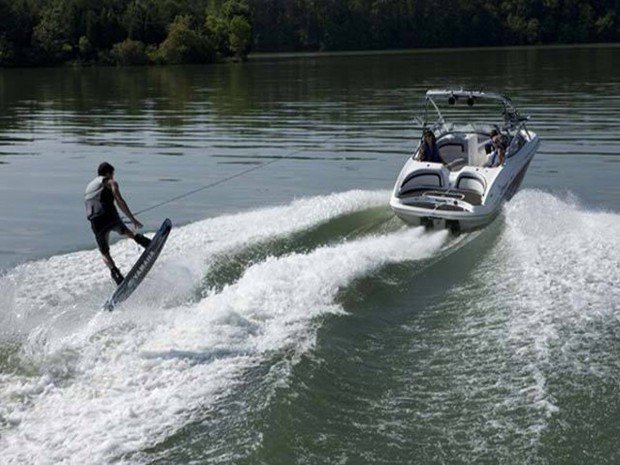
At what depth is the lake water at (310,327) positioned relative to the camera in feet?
30.4

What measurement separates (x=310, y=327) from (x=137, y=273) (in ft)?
9.72

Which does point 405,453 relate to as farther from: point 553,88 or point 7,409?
point 553,88

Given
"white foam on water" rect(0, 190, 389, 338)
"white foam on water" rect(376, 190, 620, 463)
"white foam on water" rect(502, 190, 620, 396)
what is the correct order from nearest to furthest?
"white foam on water" rect(376, 190, 620, 463) < "white foam on water" rect(502, 190, 620, 396) < "white foam on water" rect(0, 190, 389, 338)

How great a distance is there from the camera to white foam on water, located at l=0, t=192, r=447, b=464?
9.21 metres

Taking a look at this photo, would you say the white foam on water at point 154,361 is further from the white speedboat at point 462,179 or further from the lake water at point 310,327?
the white speedboat at point 462,179

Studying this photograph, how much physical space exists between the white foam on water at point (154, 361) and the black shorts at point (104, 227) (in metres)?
1.40

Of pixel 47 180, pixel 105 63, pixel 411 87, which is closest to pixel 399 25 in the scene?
pixel 105 63

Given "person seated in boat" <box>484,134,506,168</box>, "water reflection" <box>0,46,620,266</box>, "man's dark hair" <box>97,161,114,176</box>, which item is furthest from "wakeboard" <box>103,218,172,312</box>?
"person seated in boat" <box>484,134,506,168</box>

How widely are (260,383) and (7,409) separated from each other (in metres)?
2.75

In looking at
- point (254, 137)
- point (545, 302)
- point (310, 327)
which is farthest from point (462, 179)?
point (254, 137)

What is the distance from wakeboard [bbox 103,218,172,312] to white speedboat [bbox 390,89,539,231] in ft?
19.1

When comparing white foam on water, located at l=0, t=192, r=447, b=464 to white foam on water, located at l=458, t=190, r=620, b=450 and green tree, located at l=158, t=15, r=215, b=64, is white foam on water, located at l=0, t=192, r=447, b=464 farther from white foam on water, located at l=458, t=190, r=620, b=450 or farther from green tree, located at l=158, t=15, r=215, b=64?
green tree, located at l=158, t=15, r=215, b=64

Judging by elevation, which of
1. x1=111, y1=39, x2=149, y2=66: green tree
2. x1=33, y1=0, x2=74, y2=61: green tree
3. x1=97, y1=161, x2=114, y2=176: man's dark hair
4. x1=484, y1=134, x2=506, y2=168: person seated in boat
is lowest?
x1=484, y1=134, x2=506, y2=168: person seated in boat

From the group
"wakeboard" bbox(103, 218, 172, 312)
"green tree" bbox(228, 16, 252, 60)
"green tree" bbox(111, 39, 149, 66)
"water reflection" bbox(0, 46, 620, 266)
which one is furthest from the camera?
"green tree" bbox(228, 16, 252, 60)
